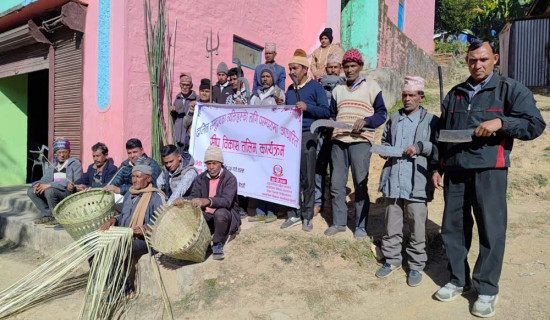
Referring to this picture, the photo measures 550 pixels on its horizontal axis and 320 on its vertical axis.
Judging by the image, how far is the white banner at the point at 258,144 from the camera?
4.08m

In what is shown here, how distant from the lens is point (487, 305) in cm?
261

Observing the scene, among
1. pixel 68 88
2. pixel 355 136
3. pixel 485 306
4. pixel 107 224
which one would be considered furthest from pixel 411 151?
pixel 68 88

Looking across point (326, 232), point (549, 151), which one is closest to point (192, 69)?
point (326, 232)

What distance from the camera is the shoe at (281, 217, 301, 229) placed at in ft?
13.7

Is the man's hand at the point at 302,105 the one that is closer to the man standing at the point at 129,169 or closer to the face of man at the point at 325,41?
the man standing at the point at 129,169

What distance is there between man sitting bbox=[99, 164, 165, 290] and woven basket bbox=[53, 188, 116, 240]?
0.44ft

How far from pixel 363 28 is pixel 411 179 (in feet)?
26.7

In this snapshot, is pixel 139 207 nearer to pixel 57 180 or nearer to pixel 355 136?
pixel 355 136

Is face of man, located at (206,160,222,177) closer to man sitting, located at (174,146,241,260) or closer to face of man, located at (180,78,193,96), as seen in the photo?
man sitting, located at (174,146,241,260)

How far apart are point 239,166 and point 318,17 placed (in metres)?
6.24

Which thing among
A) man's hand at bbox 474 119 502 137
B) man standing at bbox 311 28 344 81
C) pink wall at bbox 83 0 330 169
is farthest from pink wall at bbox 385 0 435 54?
man's hand at bbox 474 119 502 137

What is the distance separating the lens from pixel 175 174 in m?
4.11

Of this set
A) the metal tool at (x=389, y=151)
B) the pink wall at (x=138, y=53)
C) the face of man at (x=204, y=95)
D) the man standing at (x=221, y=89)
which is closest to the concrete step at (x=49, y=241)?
the pink wall at (x=138, y=53)

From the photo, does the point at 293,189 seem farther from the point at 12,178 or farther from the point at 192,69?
the point at 12,178
